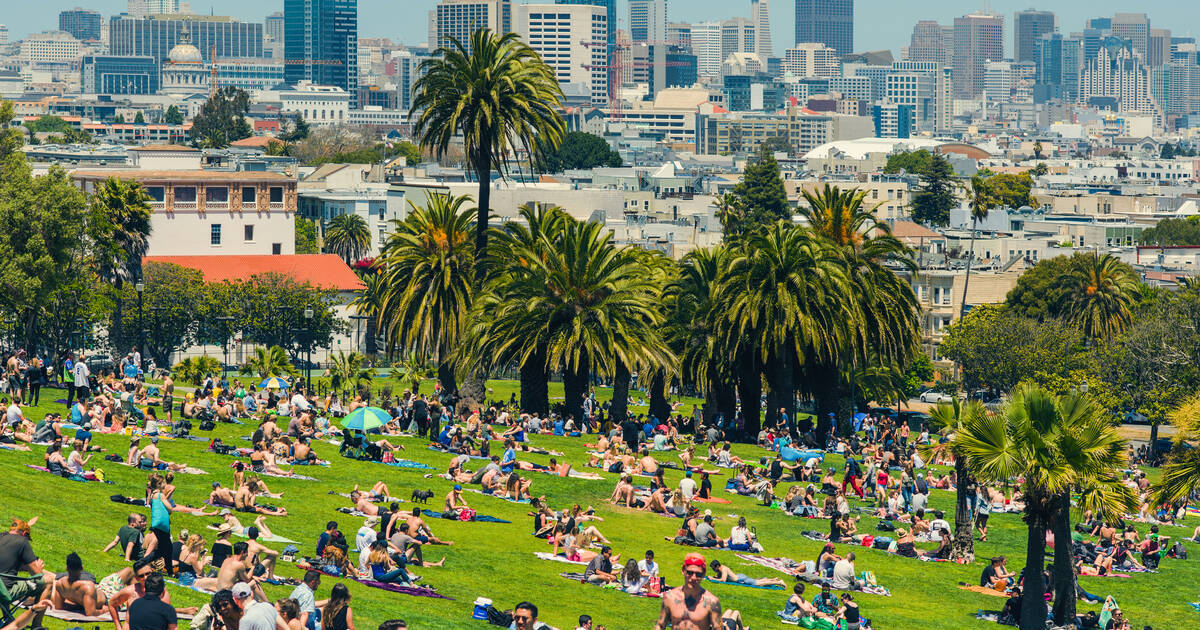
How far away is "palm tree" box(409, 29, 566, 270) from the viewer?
5466 centimetres

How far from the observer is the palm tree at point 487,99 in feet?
179

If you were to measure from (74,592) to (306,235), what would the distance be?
118784 mm

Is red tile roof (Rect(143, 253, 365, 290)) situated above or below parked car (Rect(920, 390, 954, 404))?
above

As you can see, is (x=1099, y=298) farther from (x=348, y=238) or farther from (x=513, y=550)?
(x=513, y=550)

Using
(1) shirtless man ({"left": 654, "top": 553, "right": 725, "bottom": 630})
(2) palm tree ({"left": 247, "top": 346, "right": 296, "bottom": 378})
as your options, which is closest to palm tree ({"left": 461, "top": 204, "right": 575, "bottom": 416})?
(2) palm tree ({"left": 247, "top": 346, "right": 296, "bottom": 378})

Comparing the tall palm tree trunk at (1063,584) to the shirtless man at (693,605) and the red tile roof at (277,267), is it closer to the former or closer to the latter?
the shirtless man at (693,605)

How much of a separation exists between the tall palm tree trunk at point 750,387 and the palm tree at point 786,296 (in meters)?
1.72

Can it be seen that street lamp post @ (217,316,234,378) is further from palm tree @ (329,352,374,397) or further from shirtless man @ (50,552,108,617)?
shirtless man @ (50,552,108,617)

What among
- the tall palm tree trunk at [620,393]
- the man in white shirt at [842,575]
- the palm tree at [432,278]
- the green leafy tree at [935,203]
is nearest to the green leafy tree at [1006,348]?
the tall palm tree trunk at [620,393]

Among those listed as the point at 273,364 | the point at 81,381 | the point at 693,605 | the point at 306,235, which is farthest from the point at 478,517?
the point at 306,235

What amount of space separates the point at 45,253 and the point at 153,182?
2247 inches

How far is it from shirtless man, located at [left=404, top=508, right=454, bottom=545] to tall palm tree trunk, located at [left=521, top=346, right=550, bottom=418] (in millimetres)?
20432

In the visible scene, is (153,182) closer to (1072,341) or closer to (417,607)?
(1072,341)

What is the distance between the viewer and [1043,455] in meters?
29.0
